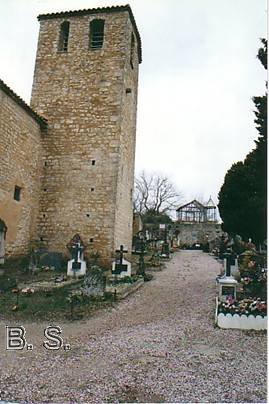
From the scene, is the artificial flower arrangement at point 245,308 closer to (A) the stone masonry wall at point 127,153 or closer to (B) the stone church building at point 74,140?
(B) the stone church building at point 74,140

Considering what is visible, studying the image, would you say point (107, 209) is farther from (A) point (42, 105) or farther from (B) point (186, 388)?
(B) point (186, 388)

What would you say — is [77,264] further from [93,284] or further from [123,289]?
[93,284]

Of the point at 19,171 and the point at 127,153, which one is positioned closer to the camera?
the point at 19,171

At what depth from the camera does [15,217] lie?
11641mm

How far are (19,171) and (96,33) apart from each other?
7259mm

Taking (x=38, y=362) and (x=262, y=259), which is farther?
(x=262, y=259)

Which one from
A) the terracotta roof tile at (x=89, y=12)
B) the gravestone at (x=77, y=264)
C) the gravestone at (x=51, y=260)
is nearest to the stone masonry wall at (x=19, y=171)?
the gravestone at (x=51, y=260)

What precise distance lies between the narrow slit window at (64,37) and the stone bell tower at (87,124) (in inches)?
1.6

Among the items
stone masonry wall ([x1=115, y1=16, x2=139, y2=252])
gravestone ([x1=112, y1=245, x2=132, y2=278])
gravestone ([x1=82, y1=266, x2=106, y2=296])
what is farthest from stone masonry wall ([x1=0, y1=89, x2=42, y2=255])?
gravestone ([x1=82, y1=266, x2=106, y2=296])

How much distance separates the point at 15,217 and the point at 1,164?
6.47 ft

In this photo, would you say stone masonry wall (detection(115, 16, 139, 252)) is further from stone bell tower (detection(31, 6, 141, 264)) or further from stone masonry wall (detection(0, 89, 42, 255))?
stone masonry wall (detection(0, 89, 42, 255))

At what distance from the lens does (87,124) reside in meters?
13.3

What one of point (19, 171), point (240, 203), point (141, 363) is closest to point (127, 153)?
point (19, 171)

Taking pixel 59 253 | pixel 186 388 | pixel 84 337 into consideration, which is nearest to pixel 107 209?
pixel 59 253
